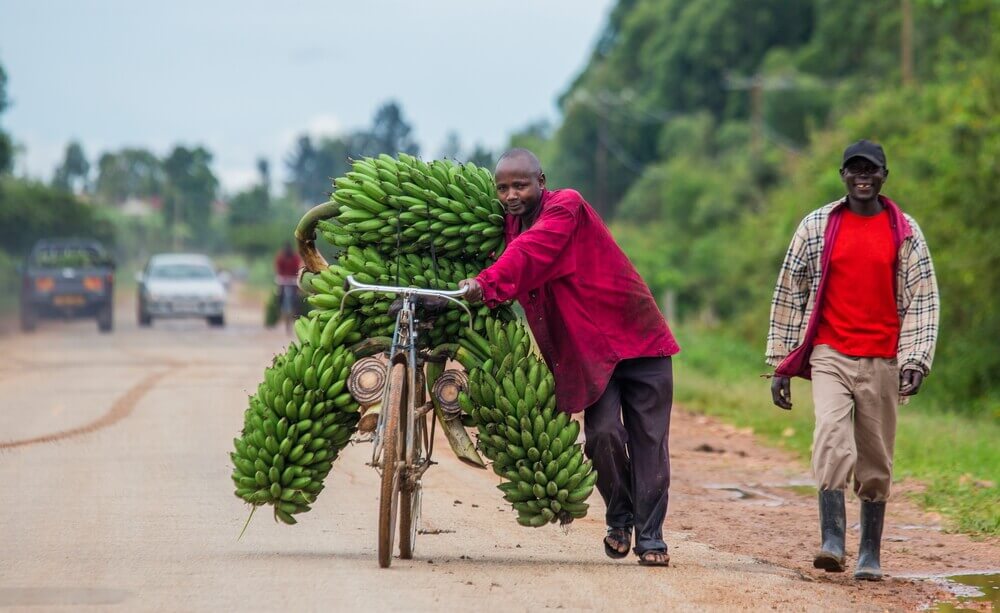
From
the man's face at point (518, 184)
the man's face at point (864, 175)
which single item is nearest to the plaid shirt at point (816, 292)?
the man's face at point (864, 175)

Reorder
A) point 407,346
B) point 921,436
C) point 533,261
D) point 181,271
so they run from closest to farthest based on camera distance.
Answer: point 533,261, point 407,346, point 921,436, point 181,271

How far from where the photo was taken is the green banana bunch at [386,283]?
6977 mm

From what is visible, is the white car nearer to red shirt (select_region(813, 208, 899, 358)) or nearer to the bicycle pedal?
the bicycle pedal

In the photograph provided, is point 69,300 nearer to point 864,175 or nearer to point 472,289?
point 472,289

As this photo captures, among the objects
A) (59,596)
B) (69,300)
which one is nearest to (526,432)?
(59,596)

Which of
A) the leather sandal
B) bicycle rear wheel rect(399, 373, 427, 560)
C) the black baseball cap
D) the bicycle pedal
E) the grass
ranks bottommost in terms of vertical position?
the grass

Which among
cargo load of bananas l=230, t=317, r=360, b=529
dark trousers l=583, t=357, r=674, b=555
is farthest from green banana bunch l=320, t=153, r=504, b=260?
dark trousers l=583, t=357, r=674, b=555

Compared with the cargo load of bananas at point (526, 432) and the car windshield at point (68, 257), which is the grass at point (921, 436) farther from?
the car windshield at point (68, 257)

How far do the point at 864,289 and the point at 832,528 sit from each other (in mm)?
1125

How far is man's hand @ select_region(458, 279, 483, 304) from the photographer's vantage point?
20.9 feet

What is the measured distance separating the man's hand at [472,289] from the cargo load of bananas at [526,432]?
0.50 m

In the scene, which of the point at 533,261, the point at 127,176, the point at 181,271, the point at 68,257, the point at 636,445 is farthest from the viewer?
the point at 127,176

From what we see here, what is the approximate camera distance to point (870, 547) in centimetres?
697

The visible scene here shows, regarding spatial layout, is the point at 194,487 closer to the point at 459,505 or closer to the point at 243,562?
the point at 459,505
